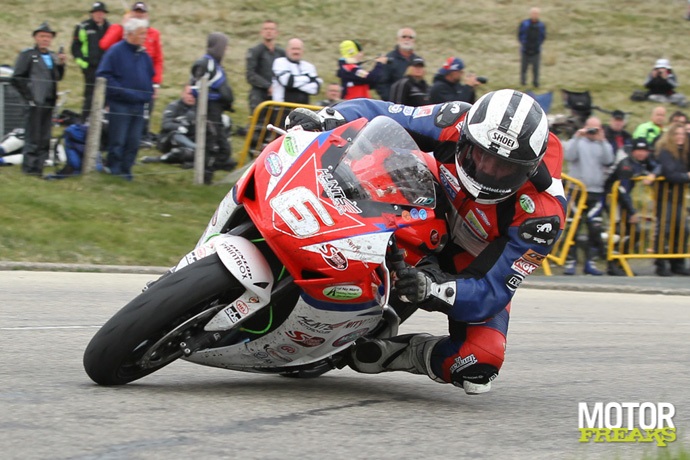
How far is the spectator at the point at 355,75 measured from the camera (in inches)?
536

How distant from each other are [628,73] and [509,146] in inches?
882

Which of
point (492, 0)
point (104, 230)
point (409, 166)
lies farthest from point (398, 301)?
point (492, 0)

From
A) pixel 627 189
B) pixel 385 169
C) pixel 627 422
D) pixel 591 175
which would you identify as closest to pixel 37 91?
pixel 591 175

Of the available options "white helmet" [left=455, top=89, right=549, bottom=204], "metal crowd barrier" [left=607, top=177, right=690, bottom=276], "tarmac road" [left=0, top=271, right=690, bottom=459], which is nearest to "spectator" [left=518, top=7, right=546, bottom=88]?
"metal crowd barrier" [left=607, top=177, right=690, bottom=276]

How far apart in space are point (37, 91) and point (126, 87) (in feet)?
3.21

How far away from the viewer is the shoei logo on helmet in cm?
473

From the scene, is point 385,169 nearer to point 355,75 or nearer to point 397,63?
point 355,75

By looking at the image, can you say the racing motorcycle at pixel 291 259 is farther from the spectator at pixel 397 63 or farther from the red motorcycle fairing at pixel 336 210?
the spectator at pixel 397 63

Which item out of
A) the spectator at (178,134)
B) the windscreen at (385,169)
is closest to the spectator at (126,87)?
the spectator at (178,134)

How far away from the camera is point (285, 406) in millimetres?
4773

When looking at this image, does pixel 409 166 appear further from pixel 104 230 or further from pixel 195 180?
pixel 195 180

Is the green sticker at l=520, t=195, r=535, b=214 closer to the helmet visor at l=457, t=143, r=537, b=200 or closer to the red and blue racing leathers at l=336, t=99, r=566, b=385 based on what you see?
the red and blue racing leathers at l=336, t=99, r=566, b=385

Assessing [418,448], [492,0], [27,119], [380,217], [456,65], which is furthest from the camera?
[492,0]

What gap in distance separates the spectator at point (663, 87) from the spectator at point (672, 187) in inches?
361
